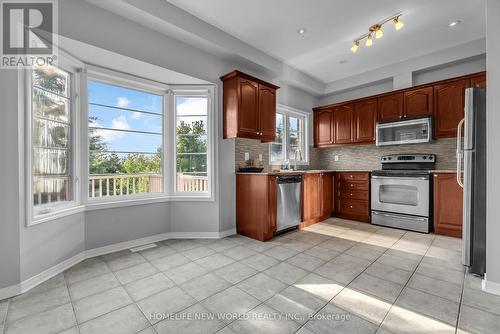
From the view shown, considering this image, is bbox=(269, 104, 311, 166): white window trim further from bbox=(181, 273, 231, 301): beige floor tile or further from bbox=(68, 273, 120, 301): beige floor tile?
bbox=(68, 273, 120, 301): beige floor tile

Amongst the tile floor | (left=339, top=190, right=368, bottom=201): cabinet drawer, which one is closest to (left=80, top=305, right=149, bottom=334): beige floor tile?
the tile floor

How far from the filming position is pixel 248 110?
136 inches

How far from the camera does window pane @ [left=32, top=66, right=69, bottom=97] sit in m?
2.25

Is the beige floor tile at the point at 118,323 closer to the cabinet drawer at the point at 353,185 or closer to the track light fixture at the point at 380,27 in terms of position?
the track light fixture at the point at 380,27

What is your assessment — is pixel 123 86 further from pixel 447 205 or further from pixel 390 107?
pixel 447 205

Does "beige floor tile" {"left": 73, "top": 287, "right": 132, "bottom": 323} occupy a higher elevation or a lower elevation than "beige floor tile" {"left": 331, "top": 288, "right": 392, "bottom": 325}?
lower

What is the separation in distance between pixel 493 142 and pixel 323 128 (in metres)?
3.40

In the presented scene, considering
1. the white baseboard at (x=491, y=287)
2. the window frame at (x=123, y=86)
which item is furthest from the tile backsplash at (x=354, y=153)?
the white baseboard at (x=491, y=287)

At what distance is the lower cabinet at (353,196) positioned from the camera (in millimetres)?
4262

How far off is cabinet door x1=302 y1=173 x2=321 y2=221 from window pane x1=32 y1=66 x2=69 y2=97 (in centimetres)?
354

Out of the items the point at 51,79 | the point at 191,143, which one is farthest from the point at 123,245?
the point at 51,79

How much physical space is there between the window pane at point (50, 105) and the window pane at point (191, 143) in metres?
1.33

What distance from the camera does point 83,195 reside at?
8.76 ft
